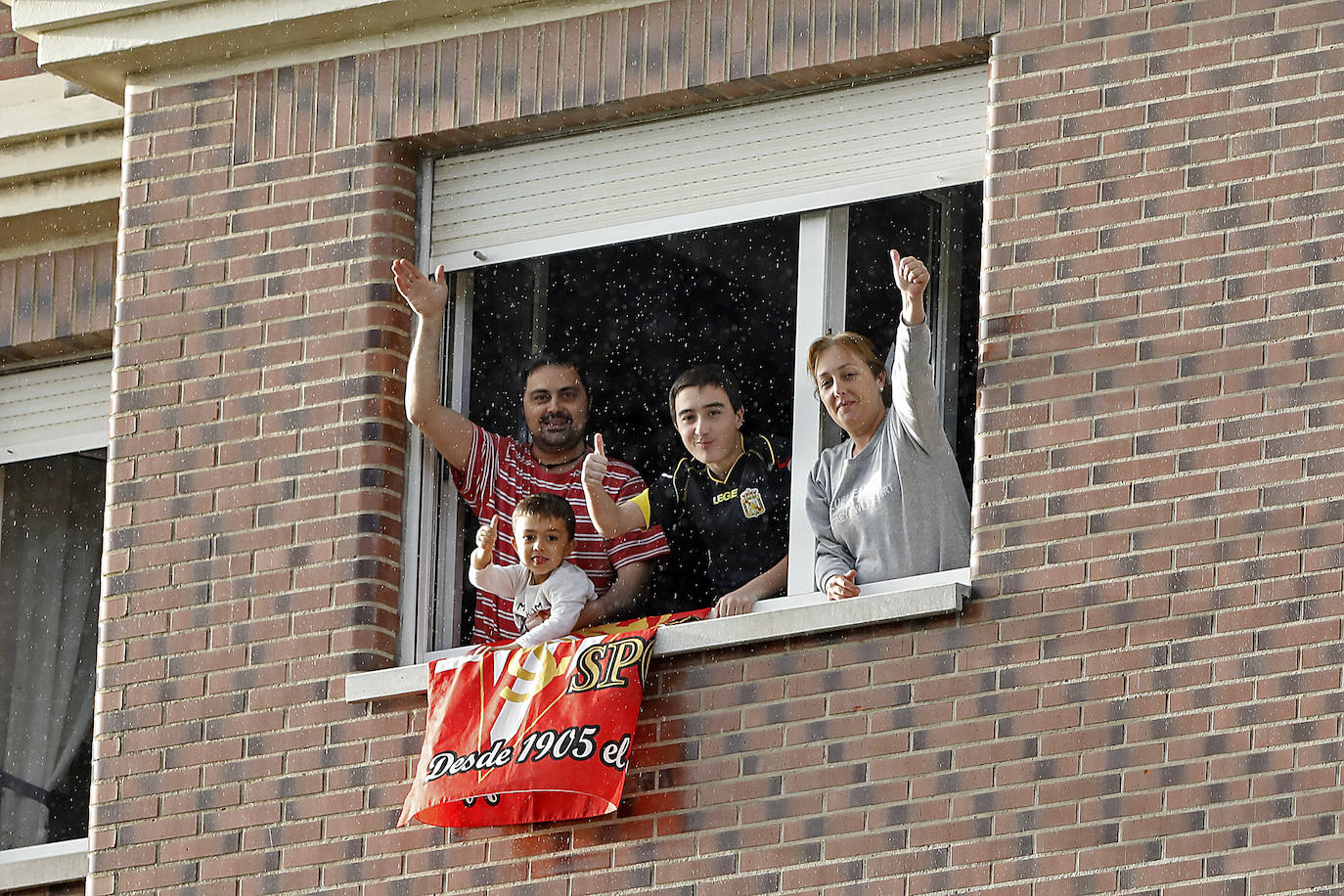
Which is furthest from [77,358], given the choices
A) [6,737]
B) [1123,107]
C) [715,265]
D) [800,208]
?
[1123,107]

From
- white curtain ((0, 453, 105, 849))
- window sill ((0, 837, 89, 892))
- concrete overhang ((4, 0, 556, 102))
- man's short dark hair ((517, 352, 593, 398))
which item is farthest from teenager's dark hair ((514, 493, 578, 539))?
white curtain ((0, 453, 105, 849))

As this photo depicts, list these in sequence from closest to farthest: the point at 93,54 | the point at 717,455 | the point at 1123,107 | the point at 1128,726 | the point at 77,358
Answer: the point at 1128,726 < the point at 1123,107 < the point at 717,455 < the point at 93,54 < the point at 77,358

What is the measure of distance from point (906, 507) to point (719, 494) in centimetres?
98

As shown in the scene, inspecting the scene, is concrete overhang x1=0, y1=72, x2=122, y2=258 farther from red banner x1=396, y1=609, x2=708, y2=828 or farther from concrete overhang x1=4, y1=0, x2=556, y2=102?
red banner x1=396, y1=609, x2=708, y2=828

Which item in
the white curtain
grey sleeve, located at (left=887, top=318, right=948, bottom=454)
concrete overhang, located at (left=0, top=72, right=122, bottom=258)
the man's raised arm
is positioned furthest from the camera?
the white curtain

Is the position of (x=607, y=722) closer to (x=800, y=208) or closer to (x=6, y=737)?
(x=800, y=208)

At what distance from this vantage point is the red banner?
9.73 m

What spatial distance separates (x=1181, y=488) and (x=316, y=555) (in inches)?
124

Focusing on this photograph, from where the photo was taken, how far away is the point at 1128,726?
29.7 ft

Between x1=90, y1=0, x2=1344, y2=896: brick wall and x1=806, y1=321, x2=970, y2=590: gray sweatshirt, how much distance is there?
0.23 m

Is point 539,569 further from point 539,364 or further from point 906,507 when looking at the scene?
point 906,507

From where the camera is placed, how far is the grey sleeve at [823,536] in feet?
32.0

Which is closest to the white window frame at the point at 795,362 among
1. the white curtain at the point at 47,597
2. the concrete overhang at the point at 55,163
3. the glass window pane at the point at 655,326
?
the glass window pane at the point at 655,326

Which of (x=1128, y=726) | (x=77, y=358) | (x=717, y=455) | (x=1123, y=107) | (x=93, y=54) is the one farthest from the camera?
(x=77, y=358)
